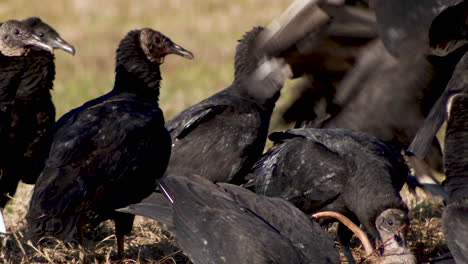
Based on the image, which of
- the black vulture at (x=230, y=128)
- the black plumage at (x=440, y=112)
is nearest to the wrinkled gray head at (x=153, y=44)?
the black vulture at (x=230, y=128)

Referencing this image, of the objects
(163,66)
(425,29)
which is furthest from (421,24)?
(163,66)

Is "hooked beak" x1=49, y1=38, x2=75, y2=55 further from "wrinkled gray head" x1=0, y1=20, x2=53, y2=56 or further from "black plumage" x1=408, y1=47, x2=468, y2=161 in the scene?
"black plumage" x1=408, y1=47, x2=468, y2=161

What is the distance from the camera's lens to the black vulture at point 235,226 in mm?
3605

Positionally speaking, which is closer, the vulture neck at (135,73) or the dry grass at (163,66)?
the dry grass at (163,66)

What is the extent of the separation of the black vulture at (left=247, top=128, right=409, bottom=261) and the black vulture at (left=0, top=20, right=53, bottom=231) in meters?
1.31

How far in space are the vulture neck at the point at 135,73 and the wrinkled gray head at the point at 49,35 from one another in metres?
0.30

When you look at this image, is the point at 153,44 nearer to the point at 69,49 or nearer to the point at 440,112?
the point at 69,49

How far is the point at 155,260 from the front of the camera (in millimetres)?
4539

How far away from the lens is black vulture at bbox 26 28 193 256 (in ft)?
13.2

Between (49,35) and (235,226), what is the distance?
6.54 feet

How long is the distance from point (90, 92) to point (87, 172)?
7.11 meters

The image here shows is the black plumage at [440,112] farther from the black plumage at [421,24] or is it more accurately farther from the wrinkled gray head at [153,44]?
the wrinkled gray head at [153,44]

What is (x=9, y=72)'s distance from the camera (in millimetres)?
4535

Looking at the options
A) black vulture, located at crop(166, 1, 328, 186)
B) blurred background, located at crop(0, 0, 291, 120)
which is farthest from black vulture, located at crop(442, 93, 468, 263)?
blurred background, located at crop(0, 0, 291, 120)
